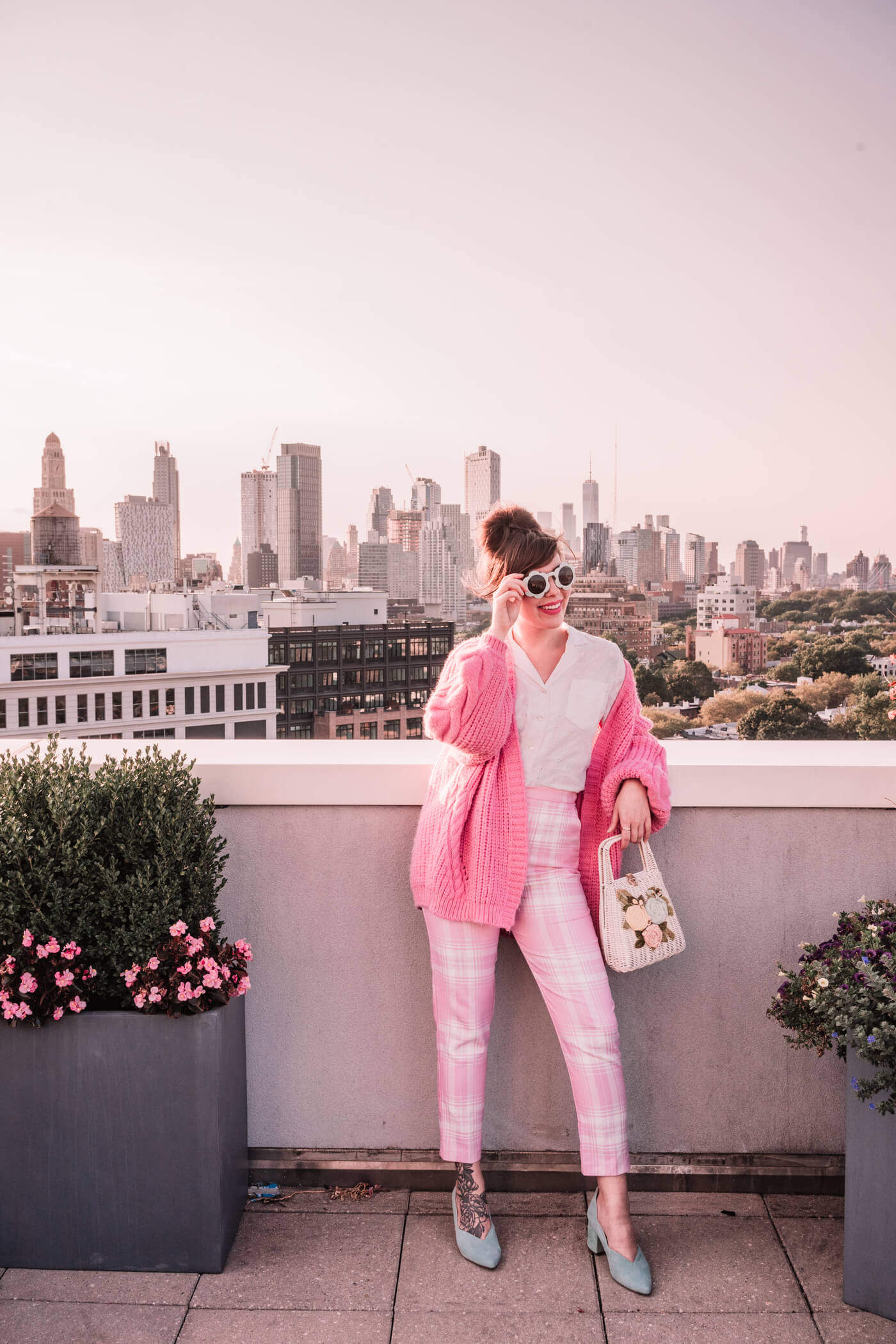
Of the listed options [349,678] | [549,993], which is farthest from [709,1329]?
[349,678]

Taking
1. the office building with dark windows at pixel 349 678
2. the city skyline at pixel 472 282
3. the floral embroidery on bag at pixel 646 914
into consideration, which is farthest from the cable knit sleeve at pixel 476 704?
the office building with dark windows at pixel 349 678

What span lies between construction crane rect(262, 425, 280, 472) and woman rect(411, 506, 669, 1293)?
52643mm

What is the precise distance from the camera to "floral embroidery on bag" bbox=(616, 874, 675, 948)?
1.82m

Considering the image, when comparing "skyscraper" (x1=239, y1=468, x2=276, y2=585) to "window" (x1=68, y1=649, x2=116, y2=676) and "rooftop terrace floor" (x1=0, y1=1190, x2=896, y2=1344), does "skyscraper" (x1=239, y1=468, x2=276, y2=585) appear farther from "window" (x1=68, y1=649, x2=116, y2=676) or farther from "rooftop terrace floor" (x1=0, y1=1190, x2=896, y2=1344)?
"rooftop terrace floor" (x1=0, y1=1190, x2=896, y2=1344)

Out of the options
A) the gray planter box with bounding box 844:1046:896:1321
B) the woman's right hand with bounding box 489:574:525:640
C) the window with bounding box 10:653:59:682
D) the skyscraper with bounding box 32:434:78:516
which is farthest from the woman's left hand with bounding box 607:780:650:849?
the skyscraper with bounding box 32:434:78:516

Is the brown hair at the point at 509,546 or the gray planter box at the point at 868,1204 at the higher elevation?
the brown hair at the point at 509,546

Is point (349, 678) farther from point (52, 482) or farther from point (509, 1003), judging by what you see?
point (509, 1003)

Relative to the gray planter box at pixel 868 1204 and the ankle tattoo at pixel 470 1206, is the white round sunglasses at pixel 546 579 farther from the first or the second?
the ankle tattoo at pixel 470 1206

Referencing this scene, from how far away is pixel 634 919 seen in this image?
1822mm

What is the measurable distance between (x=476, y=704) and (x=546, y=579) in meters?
0.29

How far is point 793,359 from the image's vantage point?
48531mm

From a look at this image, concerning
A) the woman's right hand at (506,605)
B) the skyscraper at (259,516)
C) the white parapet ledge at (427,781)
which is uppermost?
the skyscraper at (259,516)

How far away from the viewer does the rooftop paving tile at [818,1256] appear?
176cm

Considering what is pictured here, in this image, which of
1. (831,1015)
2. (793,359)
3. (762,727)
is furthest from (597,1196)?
(793,359)
